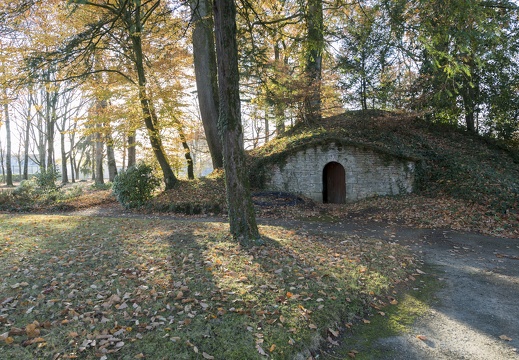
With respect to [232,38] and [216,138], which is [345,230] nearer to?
[232,38]

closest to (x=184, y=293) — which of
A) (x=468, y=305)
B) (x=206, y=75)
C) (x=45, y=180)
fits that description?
(x=468, y=305)

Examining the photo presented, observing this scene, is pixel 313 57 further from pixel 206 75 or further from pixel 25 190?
pixel 25 190

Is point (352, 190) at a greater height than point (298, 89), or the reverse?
point (298, 89)

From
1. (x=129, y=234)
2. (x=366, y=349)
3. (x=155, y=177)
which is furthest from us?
(x=155, y=177)

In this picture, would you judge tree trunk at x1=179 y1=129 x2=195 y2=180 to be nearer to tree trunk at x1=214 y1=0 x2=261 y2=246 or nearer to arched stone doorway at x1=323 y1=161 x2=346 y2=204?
arched stone doorway at x1=323 y1=161 x2=346 y2=204

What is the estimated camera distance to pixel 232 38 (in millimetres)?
5977

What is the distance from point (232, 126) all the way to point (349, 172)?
7.93 meters

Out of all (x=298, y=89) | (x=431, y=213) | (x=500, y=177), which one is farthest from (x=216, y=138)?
(x=500, y=177)

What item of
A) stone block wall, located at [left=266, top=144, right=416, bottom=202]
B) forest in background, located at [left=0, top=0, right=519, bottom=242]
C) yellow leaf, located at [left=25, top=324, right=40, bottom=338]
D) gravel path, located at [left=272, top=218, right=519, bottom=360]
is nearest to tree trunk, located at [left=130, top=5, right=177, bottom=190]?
forest in background, located at [left=0, top=0, right=519, bottom=242]

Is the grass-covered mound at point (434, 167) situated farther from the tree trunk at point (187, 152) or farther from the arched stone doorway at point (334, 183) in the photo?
the tree trunk at point (187, 152)

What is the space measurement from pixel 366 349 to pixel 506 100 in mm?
13875

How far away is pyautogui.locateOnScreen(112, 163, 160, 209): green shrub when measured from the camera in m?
13.3

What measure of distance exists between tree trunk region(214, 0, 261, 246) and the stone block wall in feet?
23.8

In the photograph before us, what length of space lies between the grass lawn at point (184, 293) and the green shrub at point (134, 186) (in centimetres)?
615
